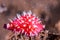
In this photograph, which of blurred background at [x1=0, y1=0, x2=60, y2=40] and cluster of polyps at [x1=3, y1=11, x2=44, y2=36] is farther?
blurred background at [x1=0, y1=0, x2=60, y2=40]

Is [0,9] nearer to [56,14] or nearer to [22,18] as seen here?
[56,14]

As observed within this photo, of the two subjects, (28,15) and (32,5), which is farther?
(32,5)

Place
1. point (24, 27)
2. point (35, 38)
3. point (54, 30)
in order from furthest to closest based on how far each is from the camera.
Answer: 1. point (54, 30)
2. point (35, 38)
3. point (24, 27)

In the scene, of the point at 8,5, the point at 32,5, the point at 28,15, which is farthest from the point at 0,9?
the point at 28,15

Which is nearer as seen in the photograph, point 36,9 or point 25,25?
point 25,25

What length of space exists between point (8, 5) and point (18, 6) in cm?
11

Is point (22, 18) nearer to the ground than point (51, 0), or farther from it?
nearer to the ground

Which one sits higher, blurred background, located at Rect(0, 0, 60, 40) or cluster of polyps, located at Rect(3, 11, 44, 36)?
blurred background, located at Rect(0, 0, 60, 40)

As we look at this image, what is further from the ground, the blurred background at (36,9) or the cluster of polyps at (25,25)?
the blurred background at (36,9)

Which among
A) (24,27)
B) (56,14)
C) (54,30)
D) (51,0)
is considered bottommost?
(24,27)

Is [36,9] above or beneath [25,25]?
above

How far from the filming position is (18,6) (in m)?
2.72

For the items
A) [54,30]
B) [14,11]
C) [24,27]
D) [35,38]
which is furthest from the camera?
[14,11]

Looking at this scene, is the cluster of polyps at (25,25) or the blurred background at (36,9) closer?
the cluster of polyps at (25,25)
